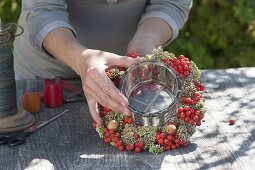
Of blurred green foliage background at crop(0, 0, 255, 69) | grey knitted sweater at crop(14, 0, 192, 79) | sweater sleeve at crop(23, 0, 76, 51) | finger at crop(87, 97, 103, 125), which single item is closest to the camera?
finger at crop(87, 97, 103, 125)

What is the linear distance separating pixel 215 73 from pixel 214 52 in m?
1.74

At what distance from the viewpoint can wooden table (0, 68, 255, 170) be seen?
1885 millimetres

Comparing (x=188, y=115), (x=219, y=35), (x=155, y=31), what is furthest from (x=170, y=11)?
(x=219, y=35)

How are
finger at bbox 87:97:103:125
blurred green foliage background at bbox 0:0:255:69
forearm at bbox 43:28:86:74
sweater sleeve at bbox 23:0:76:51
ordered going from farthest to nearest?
1. blurred green foliage background at bbox 0:0:255:69
2. sweater sleeve at bbox 23:0:76:51
3. forearm at bbox 43:28:86:74
4. finger at bbox 87:97:103:125

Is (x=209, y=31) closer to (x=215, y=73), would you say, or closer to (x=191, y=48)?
(x=191, y=48)

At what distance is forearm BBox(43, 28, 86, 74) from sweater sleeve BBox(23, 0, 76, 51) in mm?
17

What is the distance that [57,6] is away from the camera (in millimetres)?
2277

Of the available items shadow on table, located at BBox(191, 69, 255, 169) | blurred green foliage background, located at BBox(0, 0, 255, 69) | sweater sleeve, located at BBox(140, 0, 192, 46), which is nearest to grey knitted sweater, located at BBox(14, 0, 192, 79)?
sweater sleeve, located at BBox(140, 0, 192, 46)

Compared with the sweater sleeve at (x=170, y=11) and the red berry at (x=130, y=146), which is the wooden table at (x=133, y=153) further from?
the sweater sleeve at (x=170, y=11)

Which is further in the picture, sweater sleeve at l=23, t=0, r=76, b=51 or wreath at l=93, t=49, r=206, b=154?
sweater sleeve at l=23, t=0, r=76, b=51

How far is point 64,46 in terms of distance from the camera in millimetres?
2156

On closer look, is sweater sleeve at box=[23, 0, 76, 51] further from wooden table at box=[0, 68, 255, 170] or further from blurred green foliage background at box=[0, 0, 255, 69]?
blurred green foliage background at box=[0, 0, 255, 69]

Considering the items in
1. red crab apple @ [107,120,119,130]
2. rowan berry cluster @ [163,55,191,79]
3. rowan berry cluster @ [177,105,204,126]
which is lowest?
red crab apple @ [107,120,119,130]

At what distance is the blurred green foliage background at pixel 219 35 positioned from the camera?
4152mm
